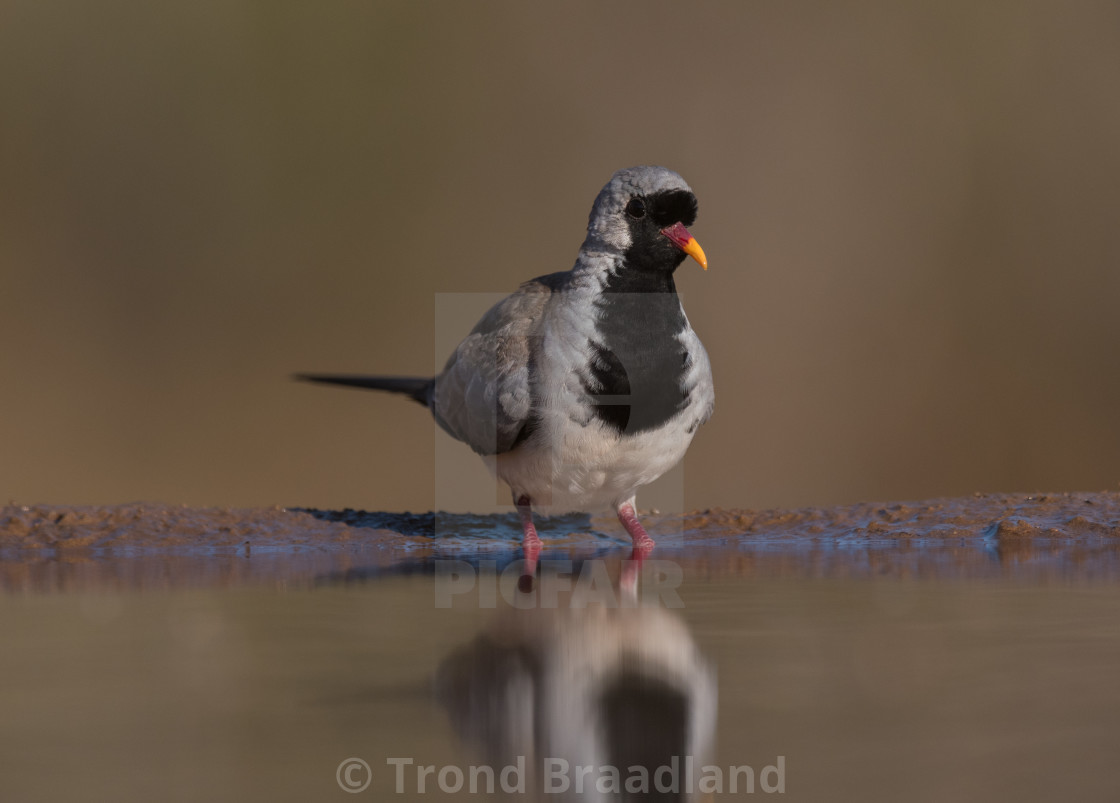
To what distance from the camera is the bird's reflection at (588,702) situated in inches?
53.3

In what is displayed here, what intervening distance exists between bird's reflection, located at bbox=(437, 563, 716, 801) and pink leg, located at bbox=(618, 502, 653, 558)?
139cm

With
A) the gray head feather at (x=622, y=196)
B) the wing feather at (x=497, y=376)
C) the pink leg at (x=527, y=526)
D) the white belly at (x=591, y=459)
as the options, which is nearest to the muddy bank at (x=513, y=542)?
the pink leg at (x=527, y=526)

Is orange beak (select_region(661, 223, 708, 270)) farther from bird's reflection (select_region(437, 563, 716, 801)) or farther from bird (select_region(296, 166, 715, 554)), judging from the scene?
bird's reflection (select_region(437, 563, 716, 801))

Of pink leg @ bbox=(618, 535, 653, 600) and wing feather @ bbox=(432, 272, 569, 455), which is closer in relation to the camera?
pink leg @ bbox=(618, 535, 653, 600)

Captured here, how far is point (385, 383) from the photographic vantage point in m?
5.24

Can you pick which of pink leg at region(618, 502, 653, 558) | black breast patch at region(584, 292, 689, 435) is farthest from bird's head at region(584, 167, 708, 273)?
pink leg at region(618, 502, 653, 558)

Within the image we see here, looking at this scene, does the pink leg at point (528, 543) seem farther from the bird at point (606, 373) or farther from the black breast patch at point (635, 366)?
the black breast patch at point (635, 366)

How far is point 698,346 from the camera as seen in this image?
4.06 metres

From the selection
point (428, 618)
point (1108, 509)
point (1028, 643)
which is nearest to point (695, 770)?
point (1028, 643)

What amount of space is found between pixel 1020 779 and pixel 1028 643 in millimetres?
832

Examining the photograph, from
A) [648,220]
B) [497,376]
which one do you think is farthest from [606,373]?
[648,220]

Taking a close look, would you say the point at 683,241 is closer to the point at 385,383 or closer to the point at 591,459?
the point at 591,459

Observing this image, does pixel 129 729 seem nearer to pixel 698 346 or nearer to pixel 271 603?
pixel 271 603

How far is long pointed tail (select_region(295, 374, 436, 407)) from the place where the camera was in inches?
201
